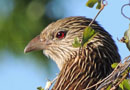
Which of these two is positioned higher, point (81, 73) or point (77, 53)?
point (77, 53)

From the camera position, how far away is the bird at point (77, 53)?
6.57 metres

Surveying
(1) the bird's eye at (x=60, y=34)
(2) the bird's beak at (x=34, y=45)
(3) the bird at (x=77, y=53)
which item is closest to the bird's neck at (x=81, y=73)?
(3) the bird at (x=77, y=53)

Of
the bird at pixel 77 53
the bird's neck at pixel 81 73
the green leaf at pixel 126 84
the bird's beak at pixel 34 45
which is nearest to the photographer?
the green leaf at pixel 126 84

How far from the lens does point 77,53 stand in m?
7.10

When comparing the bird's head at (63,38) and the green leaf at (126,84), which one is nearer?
the green leaf at (126,84)

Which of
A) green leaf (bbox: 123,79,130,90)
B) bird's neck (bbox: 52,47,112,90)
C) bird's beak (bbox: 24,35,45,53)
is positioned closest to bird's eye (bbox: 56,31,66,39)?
bird's beak (bbox: 24,35,45,53)

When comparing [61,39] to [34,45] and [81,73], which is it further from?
[81,73]

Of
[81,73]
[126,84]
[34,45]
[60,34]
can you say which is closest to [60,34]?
[60,34]

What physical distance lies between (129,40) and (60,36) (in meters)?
2.56

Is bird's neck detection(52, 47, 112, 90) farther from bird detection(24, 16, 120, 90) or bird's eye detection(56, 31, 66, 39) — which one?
bird's eye detection(56, 31, 66, 39)

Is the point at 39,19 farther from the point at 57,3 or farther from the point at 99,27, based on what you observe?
the point at 99,27

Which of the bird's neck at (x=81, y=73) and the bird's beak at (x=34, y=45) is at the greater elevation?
the bird's beak at (x=34, y=45)

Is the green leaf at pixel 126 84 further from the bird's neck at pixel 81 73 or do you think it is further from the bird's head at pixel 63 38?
the bird's head at pixel 63 38

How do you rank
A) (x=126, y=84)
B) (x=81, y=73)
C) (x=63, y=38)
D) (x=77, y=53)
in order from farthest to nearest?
(x=63, y=38) < (x=77, y=53) < (x=81, y=73) < (x=126, y=84)
